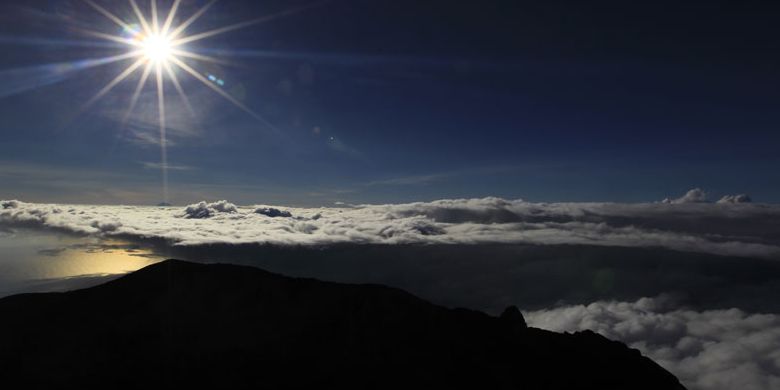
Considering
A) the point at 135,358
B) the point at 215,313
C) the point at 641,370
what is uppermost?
the point at 215,313

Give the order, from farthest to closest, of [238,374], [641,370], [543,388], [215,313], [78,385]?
[641,370] < [215,313] < [543,388] < [238,374] < [78,385]

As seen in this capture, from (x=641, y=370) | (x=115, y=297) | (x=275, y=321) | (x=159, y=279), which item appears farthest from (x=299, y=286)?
(x=641, y=370)

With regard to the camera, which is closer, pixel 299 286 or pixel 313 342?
pixel 313 342

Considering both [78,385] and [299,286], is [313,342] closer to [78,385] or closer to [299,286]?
[299,286]

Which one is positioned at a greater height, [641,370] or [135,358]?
[135,358]

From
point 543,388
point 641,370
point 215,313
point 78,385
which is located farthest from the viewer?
point 641,370

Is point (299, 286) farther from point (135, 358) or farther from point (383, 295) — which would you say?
point (135, 358)
